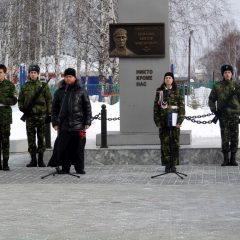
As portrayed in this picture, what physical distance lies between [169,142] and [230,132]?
1.43m

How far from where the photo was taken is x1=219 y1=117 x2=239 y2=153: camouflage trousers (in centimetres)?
1320

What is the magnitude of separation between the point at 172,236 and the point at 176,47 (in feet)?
91.0

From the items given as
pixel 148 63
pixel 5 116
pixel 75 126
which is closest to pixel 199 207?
pixel 75 126

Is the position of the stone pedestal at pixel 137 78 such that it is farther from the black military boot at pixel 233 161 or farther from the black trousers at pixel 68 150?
the black trousers at pixel 68 150

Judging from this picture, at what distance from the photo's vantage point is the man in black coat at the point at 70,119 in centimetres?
1216

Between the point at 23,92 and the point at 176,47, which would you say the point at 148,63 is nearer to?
the point at 23,92

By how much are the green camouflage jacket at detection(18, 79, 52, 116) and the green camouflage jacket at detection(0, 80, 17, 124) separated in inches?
7.1

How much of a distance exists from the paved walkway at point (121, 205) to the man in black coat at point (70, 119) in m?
0.39

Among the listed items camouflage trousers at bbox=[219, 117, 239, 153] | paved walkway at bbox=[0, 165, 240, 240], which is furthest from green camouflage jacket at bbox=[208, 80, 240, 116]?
paved walkway at bbox=[0, 165, 240, 240]

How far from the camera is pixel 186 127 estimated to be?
20812 mm

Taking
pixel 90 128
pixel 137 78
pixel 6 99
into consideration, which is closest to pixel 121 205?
pixel 6 99

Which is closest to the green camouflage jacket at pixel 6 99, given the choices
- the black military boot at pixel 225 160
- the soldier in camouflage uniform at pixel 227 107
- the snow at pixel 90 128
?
the snow at pixel 90 128

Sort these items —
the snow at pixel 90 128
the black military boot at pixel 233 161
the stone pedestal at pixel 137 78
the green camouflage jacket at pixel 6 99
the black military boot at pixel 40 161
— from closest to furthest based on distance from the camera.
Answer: the green camouflage jacket at pixel 6 99 → the black military boot at pixel 233 161 → the black military boot at pixel 40 161 → the stone pedestal at pixel 137 78 → the snow at pixel 90 128

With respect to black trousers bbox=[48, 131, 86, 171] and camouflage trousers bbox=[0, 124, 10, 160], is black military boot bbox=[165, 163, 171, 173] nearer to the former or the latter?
black trousers bbox=[48, 131, 86, 171]
